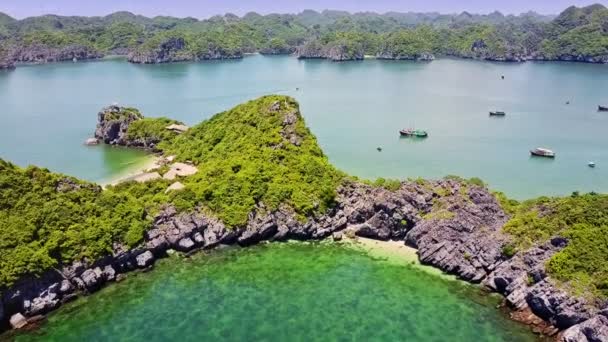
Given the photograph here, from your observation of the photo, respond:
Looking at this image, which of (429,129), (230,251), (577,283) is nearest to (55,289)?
(230,251)

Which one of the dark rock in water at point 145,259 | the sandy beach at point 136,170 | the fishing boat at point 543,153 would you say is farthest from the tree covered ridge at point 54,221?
the fishing boat at point 543,153

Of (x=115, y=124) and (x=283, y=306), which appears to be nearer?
(x=283, y=306)

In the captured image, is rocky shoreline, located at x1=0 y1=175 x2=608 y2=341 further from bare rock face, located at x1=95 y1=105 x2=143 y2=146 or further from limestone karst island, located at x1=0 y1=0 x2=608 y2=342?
bare rock face, located at x1=95 y1=105 x2=143 y2=146

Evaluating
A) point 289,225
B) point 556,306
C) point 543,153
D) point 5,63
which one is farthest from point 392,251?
point 5,63

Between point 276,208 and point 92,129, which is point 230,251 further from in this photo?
point 92,129

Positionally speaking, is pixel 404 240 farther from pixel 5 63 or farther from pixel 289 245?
pixel 5 63

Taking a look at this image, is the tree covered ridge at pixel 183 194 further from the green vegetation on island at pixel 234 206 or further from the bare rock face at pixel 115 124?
the bare rock face at pixel 115 124

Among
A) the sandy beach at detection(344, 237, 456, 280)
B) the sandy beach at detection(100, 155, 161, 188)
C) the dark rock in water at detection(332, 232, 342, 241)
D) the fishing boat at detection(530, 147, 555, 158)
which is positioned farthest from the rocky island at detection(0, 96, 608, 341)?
the fishing boat at detection(530, 147, 555, 158)
